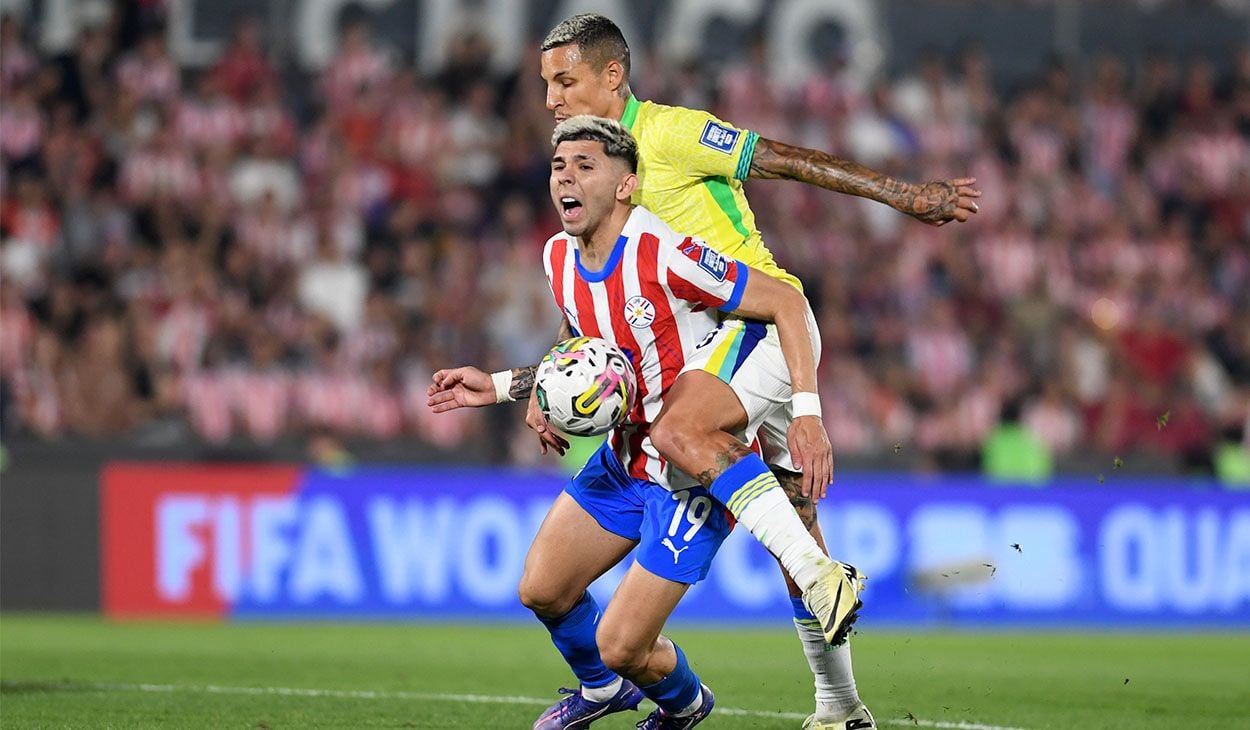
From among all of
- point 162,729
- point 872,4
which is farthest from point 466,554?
point 872,4

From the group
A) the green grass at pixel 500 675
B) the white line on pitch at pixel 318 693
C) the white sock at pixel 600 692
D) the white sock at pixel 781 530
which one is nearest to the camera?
the white sock at pixel 781 530

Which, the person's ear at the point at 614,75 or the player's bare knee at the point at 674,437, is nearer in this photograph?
the player's bare knee at the point at 674,437

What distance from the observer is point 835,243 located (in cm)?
1753

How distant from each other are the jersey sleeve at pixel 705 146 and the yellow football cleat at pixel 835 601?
1655mm

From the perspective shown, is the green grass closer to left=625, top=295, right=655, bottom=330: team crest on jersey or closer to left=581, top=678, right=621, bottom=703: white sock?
left=581, top=678, right=621, bottom=703: white sock

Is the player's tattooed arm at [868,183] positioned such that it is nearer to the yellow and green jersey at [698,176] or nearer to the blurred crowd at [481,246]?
the yellow and green jersey at [698,176]

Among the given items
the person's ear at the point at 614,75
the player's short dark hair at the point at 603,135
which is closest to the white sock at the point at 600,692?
the player's short dark hair at the point at 603,135

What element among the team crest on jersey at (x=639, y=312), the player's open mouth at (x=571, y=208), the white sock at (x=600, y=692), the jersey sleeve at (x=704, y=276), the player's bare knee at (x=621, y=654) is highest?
the player's open mouth at (x=571, y=208)

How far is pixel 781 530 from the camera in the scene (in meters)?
6.02

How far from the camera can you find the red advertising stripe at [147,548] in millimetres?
13445

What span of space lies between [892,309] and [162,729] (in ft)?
36.8

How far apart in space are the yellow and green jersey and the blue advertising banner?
6776 mm

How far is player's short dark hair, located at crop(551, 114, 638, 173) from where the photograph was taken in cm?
640

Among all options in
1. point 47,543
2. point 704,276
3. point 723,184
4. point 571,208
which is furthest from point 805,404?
point 47,543
